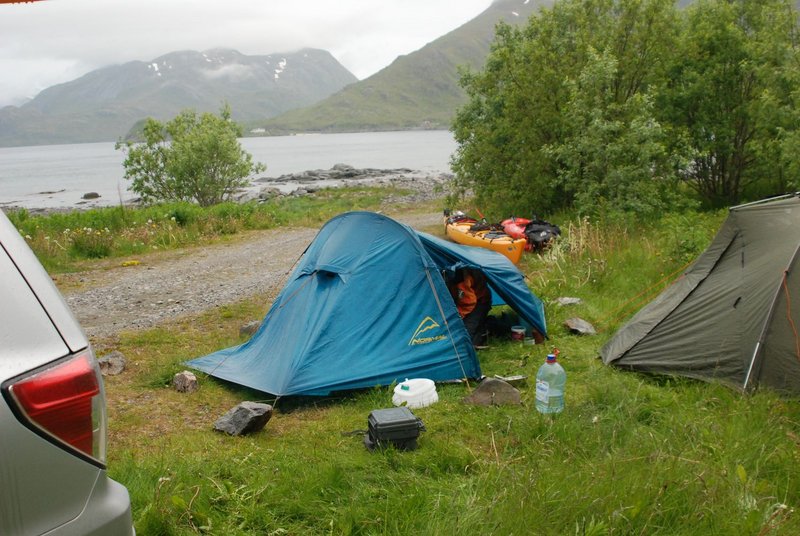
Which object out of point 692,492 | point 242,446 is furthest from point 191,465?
point 692,492

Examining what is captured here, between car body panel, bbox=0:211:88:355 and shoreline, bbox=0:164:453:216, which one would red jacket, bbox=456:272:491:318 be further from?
shoreline, bbox=0:164:453:216

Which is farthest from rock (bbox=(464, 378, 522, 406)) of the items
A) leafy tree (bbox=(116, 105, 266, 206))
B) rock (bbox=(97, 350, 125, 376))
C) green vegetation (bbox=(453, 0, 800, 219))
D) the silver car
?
leafy tree (bbox=(116, 105, 266, 206))

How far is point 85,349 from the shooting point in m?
2.07

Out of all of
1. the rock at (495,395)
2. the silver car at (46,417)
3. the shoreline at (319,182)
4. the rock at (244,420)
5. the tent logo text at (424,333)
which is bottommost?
the shoreline at (319,182)

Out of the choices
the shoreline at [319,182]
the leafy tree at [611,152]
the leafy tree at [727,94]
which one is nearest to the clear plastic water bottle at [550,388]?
the leafy tree at [611,152]

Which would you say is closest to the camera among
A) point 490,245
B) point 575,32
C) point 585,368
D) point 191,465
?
point 191,465

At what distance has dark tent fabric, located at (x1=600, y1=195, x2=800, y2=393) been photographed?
18.2 ft

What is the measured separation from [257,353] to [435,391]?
204 centimetres

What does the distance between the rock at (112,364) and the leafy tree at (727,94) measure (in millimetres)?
12960

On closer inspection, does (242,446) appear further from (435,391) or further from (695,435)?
(695,435)

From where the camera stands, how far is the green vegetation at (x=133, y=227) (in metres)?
14.9

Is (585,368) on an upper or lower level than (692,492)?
lower

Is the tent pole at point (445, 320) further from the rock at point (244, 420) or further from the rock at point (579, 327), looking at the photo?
the rock at point (244, 420)

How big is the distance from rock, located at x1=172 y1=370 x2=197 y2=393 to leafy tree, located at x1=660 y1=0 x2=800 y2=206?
500 inches
